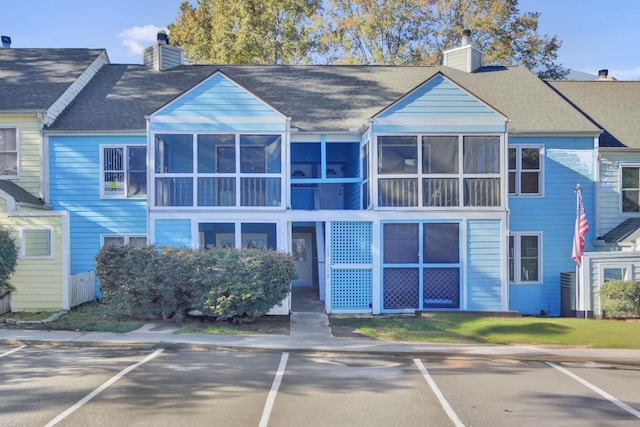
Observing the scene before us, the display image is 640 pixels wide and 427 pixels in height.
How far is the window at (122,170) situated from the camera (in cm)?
1853

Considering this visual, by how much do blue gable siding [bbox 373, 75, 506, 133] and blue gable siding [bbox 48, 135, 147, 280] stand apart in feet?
26.2

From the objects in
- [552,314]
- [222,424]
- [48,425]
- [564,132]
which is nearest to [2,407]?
[48,425]

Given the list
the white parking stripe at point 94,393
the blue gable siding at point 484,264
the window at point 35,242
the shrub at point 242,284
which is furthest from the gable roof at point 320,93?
the white parking stripe at point 94,393

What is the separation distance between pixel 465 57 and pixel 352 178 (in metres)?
8.47

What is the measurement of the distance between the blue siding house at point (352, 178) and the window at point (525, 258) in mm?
44

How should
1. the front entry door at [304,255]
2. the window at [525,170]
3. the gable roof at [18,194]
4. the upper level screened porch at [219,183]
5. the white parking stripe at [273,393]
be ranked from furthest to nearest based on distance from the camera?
the front entry door at [304,255] → the window at [525,170] → the upper level screened porch at [219,183] → the gable roof at [18,194] → the white parking stripe at [273,393]

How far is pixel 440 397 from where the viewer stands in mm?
8672

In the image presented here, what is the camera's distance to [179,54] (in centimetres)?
2380

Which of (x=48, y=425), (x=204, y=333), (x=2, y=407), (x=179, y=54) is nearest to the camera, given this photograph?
(x=48, y=425)

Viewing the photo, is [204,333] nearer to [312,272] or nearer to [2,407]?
[2,407]

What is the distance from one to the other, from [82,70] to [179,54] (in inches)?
164

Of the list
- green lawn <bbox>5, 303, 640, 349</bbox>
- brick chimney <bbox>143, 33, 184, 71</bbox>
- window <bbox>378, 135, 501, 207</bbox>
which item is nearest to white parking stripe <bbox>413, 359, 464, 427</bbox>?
green lawn <bbox>5, 303, 640, 349</bbox>

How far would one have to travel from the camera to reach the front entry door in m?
21.5

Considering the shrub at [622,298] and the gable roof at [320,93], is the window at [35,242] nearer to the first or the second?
the gable roof at [320,93]
